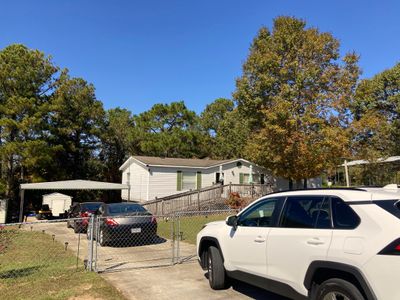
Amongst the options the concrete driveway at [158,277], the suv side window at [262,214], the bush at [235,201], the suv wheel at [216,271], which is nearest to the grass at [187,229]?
the concrete driveway at [158,277]

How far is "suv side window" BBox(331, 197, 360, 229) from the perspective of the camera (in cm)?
420

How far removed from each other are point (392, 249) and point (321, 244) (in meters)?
0.88

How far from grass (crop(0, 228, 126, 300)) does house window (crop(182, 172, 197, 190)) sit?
684 inches

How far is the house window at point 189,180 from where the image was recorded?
28677 millimetres

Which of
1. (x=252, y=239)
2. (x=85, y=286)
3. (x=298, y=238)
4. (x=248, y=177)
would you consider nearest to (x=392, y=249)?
(x=298, y=238)

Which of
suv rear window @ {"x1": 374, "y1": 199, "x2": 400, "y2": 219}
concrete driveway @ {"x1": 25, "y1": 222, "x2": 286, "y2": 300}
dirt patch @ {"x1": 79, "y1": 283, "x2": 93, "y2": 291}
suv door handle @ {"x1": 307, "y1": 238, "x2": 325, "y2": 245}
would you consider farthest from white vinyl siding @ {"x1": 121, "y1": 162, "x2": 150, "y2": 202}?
suv rear window @ {"x1": 374, "y1": 199, "x2": 400, "y2": 219}

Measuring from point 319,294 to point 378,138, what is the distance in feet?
81.4

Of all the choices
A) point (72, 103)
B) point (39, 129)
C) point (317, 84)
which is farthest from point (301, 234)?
point (72, 103)

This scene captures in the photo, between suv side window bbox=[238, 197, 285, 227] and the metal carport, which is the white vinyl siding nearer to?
the metal carport

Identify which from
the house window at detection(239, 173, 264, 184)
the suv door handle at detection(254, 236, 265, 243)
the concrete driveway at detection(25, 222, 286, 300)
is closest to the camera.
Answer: the suv door handle at detection(254, 236, 265, 243)

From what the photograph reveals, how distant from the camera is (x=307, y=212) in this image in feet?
16.1

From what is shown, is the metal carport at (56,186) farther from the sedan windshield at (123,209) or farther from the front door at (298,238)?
the front door at (298,238)

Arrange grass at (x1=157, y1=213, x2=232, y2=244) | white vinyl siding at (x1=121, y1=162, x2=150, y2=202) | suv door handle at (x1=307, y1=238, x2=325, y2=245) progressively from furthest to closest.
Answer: white vinyl siding at (x1=121, y1=162, x2=150, y2=202)
grass at (x1=157, y1=213, x2=232, y2=244)
suv door handle at (x1=307, y1=238, x2=325, y2=245)

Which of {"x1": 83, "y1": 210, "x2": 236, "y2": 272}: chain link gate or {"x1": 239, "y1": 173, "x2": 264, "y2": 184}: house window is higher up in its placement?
{"x1": 239, "y1": 173, "x2": 264, "y2": 184}: house window
